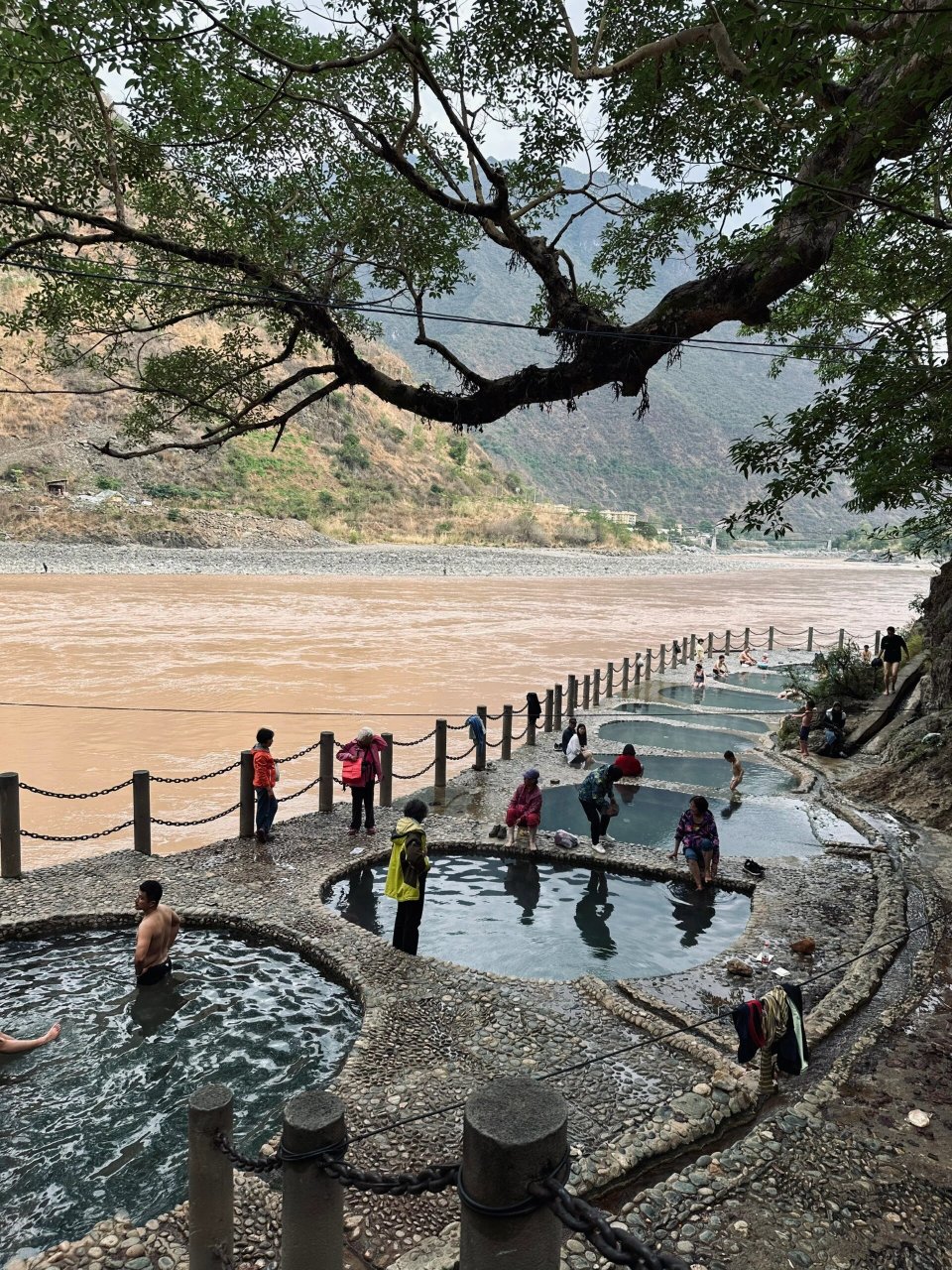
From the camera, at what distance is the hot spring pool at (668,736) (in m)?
14.7

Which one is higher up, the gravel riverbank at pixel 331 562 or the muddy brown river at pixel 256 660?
the gravel riverbank at pixel 331 562

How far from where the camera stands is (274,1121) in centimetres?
452

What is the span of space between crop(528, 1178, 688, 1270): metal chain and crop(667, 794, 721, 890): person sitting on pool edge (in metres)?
6.36

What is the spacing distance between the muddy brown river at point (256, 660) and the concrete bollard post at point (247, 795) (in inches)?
66.0

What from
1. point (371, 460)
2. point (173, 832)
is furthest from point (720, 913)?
point (371, 460)

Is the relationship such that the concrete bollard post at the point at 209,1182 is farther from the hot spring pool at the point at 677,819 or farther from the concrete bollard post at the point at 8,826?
the hot spring pool at the point at 677,819

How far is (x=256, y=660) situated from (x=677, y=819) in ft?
59.6

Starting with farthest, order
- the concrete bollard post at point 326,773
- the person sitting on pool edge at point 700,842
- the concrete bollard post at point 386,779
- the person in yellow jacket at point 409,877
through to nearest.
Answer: the concrete bollard post at point 386,779, the concrete bollard post at point 326,773, the person sitting on pool edge at point 700,842, the person in yellow jacket at point 409,877

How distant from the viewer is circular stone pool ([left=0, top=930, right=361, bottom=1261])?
157 inches

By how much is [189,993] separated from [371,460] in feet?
278

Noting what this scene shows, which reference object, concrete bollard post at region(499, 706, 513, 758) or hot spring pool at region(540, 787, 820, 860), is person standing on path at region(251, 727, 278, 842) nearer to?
hot spring pool at region(540, 787, 820, 860)

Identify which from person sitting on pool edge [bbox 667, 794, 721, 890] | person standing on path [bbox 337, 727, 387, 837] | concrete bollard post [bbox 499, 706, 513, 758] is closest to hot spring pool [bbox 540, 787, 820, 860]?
person sitting on pool edge [bbox 667, 794, 721, 890]

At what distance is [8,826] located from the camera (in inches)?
299

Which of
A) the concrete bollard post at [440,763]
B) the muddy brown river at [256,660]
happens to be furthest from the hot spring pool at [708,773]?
the muddy brown river at [256,660]
